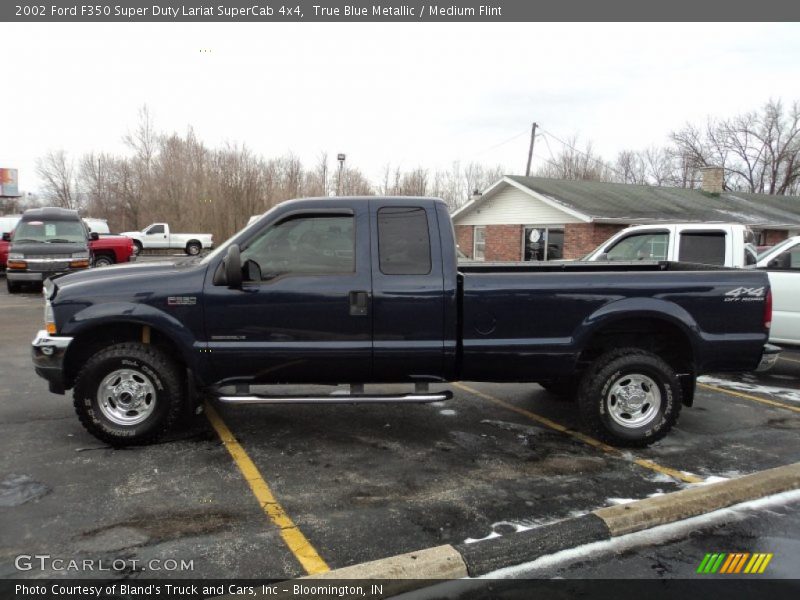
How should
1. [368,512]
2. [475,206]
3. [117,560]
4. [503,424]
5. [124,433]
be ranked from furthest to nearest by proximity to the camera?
[475,206]
[503,424]
[124,433]
[368,512]
[117,560]

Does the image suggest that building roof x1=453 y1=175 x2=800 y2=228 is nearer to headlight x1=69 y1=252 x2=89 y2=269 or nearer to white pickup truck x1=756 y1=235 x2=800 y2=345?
white pickup truck x1=756 y1=235 x2=800 y2=345

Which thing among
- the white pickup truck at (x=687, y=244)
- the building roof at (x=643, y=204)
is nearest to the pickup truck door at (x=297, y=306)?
the white pickup truck at (x=687, y=244)

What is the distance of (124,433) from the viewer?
4.56 m

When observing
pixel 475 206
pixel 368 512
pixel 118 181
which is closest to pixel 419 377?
pixel 368 512

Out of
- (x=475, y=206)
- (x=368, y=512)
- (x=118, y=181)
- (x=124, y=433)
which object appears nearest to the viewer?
(x=368, y=512)

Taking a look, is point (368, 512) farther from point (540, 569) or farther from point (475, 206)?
point (475, 206)

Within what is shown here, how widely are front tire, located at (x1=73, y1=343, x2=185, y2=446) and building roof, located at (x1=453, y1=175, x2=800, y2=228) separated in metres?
17.1

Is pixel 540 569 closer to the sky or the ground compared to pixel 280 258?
closer to the ground

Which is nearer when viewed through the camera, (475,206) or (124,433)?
(124,433)

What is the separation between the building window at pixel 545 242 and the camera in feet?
70.2

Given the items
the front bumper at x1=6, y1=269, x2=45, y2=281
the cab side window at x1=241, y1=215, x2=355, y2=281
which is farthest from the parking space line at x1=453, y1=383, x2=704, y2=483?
the front bumper at x1=6, y1=269, x2=45, y2=281

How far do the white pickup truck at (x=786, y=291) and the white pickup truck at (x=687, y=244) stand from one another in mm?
567

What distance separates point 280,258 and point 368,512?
2.09 m

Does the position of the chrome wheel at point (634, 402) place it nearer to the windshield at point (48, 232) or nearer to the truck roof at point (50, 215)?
the windshield at point (48, 232)
